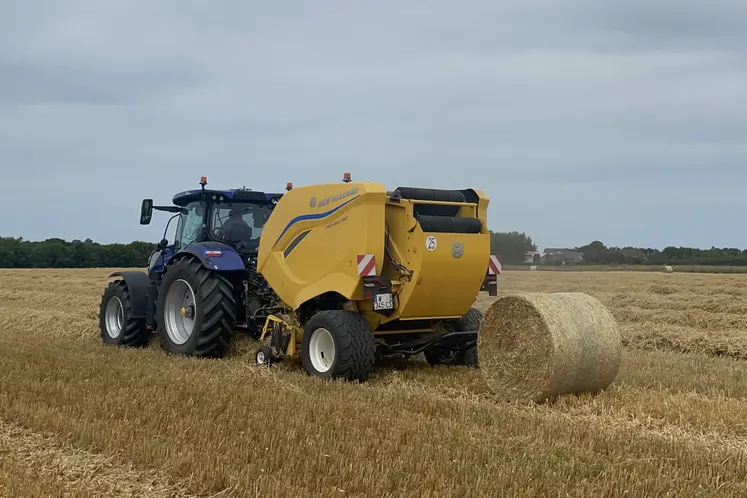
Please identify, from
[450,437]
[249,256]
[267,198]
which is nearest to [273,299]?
[249,256]

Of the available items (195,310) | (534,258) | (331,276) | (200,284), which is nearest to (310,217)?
(331,276)

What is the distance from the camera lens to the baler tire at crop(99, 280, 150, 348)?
10555 mm

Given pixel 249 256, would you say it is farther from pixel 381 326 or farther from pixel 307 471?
pixel 307 471

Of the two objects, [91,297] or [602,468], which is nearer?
[602,468]

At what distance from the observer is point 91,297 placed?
1831cm

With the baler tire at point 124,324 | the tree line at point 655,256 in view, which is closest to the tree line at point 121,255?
the tree line at point 655,256

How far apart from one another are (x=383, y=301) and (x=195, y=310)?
2.82 metres

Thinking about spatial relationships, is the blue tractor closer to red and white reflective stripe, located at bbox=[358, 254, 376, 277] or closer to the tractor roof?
the tractor roof

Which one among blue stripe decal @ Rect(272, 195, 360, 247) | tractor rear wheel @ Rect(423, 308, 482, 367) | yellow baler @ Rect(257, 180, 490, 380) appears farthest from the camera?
tractor rear wheel @ Rect(423, 308, 482, 367)

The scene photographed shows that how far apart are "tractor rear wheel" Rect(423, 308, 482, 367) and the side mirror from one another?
14.5 ft

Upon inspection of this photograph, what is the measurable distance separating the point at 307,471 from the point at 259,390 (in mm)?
2369

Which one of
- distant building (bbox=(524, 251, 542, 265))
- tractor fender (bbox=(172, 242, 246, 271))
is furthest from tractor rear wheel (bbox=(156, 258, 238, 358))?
distant building (bbox=(524, 251, 542, 265))

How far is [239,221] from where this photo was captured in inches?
394

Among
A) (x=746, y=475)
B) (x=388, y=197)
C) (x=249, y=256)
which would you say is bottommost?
(x=746, y=475)
